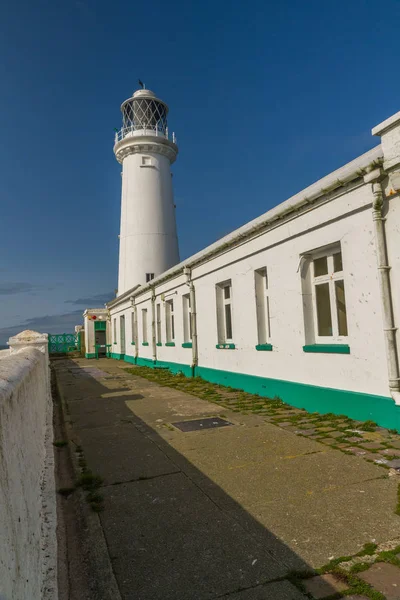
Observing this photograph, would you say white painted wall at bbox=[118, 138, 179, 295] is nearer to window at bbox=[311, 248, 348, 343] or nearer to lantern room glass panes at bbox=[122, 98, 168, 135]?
lantern room glass panes at bbox=[122, 98, 168, 135]

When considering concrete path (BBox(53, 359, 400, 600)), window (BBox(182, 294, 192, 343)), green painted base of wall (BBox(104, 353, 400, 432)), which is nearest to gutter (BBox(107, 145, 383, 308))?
window (BBox(182, 294, 192, 343))

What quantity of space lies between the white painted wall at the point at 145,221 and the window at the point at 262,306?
15.0 metres

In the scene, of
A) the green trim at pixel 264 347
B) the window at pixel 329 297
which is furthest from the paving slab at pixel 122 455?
the window at pixel 329 297

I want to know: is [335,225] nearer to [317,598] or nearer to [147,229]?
[317,598]

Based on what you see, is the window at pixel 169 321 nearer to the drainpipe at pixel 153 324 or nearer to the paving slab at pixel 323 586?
the drainpipe at pixel 153 324

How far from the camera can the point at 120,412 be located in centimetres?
858

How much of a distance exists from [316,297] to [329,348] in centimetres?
121

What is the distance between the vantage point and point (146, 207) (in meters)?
24.7

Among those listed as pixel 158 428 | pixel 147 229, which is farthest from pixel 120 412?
pixel 147 229

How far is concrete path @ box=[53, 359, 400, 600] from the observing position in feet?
9.29

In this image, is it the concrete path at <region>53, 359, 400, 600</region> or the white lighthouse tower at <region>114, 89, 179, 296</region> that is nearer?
the concrete path at <region>53, 359, 400, 600</region>

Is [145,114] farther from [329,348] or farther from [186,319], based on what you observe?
[329,348]

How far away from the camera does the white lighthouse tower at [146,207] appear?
80.8 feet

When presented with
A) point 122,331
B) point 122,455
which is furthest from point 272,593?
point 122,331
